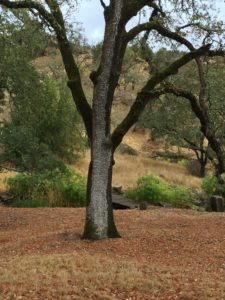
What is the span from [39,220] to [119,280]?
23.8ft

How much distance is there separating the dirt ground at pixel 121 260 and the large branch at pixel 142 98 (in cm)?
189

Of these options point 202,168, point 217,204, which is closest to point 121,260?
point 217,204

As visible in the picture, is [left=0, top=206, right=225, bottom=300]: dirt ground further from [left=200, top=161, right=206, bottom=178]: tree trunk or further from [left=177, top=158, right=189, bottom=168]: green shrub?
[left=177, top=158, right=189, bottom=168]: green shrub

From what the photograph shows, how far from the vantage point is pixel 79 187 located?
61.1 feet

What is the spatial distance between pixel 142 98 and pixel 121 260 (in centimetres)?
314

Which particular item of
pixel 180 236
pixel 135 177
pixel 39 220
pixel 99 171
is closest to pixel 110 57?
pixel 99 171

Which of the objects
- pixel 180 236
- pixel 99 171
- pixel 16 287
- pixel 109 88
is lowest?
pixel 16 287

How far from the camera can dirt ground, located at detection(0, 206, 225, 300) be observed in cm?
615

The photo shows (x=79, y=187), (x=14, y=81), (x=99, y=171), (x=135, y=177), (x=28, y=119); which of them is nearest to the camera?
(x=99, y=171)

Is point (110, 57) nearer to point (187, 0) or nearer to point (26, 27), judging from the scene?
point (187, 0)

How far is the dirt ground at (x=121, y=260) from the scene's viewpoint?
615 cm

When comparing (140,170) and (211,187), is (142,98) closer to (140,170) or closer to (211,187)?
(211,187)

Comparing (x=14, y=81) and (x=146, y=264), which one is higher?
(x=14, y=81)

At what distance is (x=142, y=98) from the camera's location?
31.8 ft
